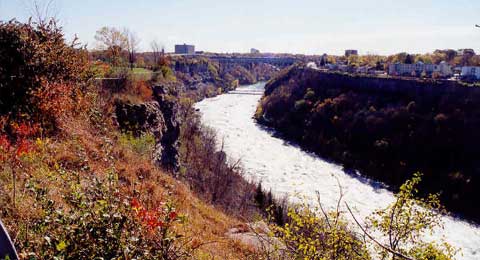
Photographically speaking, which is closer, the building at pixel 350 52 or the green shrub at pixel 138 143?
the green shrub at pixel 138 143

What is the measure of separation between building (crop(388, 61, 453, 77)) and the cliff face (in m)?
5.42

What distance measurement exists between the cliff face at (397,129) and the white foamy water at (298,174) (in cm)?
242

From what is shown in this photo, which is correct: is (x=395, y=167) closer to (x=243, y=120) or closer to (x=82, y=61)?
(x=243, y=120)

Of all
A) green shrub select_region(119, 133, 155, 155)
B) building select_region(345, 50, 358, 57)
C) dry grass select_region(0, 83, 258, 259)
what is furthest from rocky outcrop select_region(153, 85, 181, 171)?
building select_region(345, 50, 358, 57)

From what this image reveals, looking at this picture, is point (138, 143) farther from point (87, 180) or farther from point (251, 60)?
point (251, 60)

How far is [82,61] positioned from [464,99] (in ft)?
115

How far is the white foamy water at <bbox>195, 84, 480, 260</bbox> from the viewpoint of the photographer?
76.7 ft

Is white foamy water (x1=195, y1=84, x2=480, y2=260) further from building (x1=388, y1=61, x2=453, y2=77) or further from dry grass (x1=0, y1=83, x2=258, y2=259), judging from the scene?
building (x1=388, y1=61, x2=453, y2=77)

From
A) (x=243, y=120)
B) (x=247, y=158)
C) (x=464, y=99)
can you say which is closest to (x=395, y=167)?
(x=464, y=99)

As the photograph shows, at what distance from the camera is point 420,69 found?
49031mm

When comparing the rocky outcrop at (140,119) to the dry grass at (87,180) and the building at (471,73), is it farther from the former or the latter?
the building at (471,73)

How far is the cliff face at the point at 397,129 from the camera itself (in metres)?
31.0

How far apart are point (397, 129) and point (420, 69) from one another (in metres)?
14.8

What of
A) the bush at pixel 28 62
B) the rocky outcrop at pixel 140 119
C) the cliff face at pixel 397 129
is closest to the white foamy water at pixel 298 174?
the cliff face at pixel 397 129
